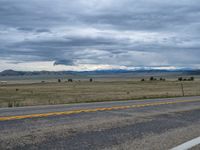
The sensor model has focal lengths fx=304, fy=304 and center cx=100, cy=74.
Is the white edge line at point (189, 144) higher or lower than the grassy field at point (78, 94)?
higher

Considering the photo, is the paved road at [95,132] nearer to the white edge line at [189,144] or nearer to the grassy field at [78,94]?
the white edge line at [189,144]

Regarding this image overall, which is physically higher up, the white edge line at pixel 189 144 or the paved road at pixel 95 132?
the paved road at pixel 95 132

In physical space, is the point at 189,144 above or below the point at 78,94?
above

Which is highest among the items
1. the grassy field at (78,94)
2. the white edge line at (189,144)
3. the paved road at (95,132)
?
the paved road at (95,132)

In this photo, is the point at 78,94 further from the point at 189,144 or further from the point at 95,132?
the point at 189,144

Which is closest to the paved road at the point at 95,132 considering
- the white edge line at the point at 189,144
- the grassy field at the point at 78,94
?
the white edge line at the point at 189,144

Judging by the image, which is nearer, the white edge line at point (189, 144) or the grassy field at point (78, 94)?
the white edge line at point (189, 144)

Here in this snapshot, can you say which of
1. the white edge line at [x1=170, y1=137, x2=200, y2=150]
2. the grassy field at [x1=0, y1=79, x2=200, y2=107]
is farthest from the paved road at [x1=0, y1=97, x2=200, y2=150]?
the grassy field at [x1=0, y1=79, x2=200, y2=107]

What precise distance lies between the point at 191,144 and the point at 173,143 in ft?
1.25

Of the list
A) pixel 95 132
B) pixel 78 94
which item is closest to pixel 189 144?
pixel 95 132

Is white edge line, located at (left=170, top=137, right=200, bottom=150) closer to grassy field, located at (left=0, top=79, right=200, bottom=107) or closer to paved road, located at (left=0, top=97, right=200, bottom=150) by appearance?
paved road, located at (left=0, top=97, right=200, bottom=150)

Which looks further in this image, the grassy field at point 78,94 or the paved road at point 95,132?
the grassy field at point 78,94

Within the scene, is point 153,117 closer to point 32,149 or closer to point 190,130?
point 190,130

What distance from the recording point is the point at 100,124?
8602mm
